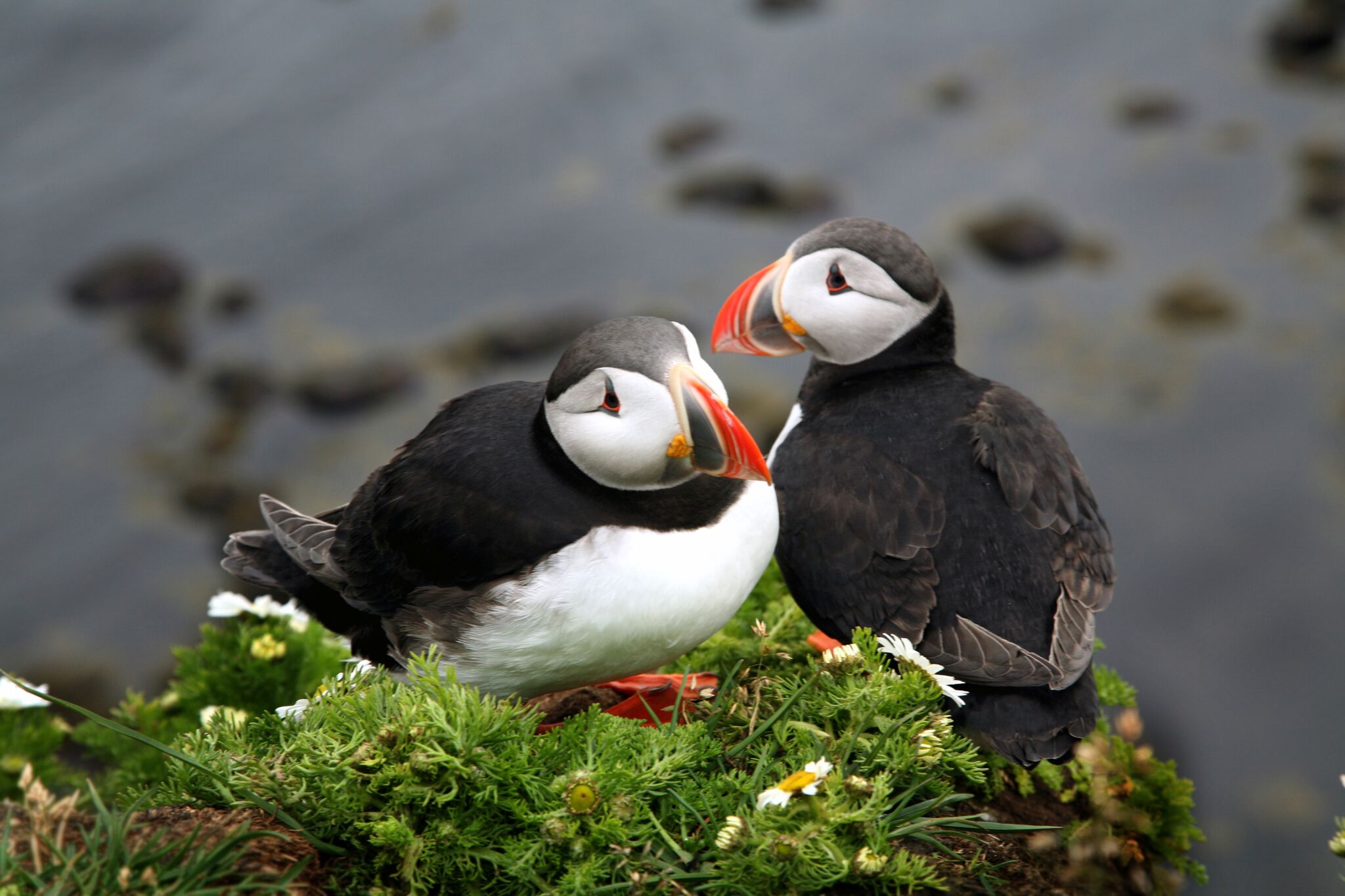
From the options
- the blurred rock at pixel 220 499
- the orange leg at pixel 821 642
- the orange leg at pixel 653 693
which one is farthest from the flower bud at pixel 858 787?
the blurred rock at pixel 220 499

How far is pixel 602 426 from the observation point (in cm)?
284

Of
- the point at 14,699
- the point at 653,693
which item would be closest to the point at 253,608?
the point at 14,699

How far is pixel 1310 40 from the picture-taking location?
36.6ft

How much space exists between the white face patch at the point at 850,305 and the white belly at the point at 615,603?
907 mm

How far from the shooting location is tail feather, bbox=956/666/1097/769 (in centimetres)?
279

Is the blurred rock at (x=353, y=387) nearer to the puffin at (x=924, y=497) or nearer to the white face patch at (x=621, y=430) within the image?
the puffin at (x=924, y=497)

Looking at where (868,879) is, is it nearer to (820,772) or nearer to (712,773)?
(820,772)

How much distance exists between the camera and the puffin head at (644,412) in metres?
2.70

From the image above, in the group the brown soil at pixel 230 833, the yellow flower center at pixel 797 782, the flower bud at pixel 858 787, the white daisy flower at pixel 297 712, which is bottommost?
the flower bud at pixel 858 787

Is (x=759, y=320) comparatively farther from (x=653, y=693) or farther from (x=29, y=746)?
(x=29, y=746)

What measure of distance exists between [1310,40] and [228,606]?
11548 mm

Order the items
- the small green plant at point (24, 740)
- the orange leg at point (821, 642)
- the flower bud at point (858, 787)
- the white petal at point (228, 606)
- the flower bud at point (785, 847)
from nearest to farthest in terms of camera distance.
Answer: the flower bud at point (785, 847) < the flower bud at point (858, 787) < the orange leg at point (821, 642) < the small green plant at point (24, 740) < the white petal at point (228, 606)

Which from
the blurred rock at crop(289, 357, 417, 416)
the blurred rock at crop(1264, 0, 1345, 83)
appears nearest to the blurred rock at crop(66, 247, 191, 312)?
the blurred rock at crop(289, 357, 417, 416)

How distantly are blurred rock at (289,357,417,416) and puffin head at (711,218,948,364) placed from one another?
5684 millimetres
